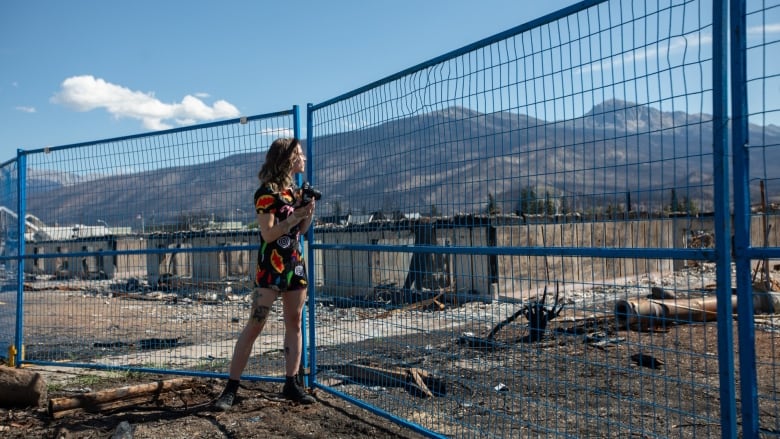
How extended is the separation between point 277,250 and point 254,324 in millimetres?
584

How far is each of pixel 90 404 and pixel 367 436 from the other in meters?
2.23

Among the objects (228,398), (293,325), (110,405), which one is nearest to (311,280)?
(293,325)

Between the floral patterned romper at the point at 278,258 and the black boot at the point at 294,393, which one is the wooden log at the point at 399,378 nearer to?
the black boot at the point at 294,393

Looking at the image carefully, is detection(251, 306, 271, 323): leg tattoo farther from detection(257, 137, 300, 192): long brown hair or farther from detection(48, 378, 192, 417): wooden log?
detection(48, 378, 192, 417): wooden log

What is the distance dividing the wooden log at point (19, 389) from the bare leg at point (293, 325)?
210 cm

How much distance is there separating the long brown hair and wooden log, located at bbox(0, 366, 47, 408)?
256 cm

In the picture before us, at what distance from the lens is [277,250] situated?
4.80 m

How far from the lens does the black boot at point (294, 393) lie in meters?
5.07

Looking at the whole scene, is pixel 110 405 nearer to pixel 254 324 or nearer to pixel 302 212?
pixel 254 324

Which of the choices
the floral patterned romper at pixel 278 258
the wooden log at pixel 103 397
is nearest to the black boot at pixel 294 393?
the floral patterned romper at pixel 278 258

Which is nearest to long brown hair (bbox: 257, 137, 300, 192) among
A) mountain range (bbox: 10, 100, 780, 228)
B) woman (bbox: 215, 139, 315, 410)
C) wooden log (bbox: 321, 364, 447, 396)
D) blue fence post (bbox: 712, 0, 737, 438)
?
woman (bbox: 215, 139, 315, 410)

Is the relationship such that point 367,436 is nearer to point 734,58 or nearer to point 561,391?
point 561,391

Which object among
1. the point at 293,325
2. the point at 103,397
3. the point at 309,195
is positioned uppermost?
the point at 309,195

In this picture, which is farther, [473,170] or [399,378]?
[399,378]
